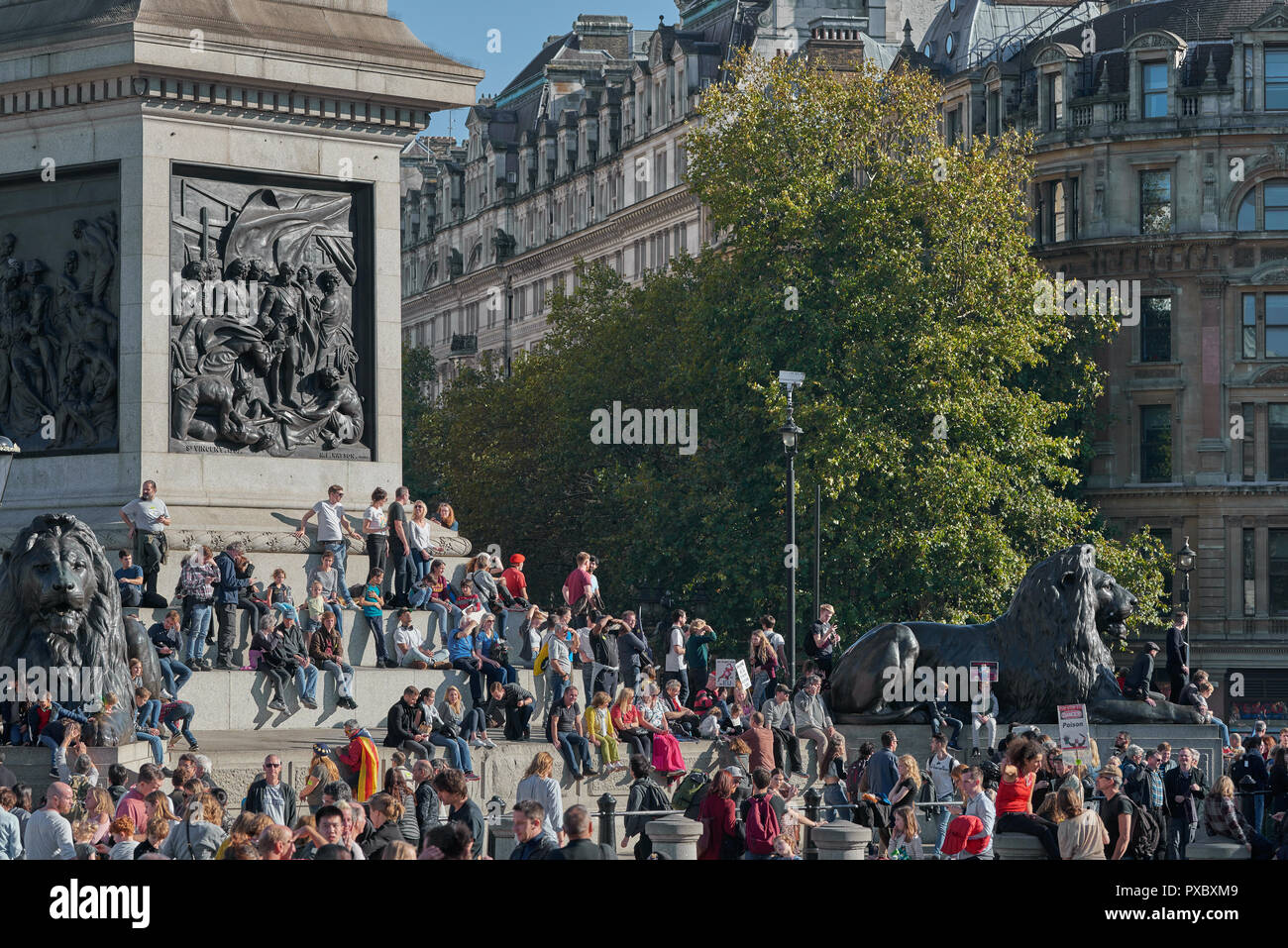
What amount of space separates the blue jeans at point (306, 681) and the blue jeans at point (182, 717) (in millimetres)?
2125

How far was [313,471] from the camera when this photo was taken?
29.5 m

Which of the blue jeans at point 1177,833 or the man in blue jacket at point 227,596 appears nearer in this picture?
the blue jeans at point 1177,833

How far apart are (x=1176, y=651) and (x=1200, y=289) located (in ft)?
124

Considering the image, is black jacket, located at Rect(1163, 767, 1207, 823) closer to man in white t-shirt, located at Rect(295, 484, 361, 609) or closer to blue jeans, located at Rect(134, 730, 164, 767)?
A: man in white t-shirt, located at Rect(295, 484, 361, 609)

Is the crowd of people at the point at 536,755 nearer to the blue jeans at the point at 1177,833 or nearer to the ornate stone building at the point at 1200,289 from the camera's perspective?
the blue jeans at the point at 1177,833

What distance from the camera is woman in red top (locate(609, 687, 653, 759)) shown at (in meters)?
28.8

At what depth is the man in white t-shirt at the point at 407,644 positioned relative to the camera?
28.8 meters

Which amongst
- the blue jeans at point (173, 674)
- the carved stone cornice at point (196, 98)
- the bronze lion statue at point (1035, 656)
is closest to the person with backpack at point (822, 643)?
the bronze lion statue at point (1035, 656)

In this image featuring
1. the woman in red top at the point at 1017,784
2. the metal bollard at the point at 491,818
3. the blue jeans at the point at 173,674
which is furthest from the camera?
the blue jeans at the point at 173,674

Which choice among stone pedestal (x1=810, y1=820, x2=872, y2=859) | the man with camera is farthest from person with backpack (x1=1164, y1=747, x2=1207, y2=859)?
the man with camera

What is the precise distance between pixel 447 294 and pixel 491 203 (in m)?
6.48
